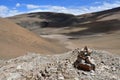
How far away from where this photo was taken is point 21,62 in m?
9.99

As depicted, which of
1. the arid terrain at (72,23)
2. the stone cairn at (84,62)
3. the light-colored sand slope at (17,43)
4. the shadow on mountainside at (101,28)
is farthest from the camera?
the arid terrain at (72,23)

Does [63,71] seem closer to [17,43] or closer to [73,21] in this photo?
[17,43]

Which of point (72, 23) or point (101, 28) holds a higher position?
point (72, 23)

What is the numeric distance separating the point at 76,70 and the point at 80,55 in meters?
0.44

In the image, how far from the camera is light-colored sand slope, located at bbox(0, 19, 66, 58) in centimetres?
1620

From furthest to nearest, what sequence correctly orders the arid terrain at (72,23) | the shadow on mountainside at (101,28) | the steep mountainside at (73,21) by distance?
the steep mountainside at (73,21)
the arid terrain at (72,23)
the shadow on mountainside at (101,28)

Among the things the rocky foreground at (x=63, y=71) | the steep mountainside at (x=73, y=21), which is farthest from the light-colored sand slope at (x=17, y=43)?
the steep mountainside at (x=73, y=21)

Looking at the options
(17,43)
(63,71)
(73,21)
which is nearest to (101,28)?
(73,21)

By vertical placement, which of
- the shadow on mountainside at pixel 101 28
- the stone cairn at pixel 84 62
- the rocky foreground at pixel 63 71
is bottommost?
the shadow on mountainside at pixel 101 28

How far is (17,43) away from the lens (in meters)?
17.9

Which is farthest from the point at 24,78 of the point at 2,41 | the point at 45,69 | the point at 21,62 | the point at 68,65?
the point at 2,41

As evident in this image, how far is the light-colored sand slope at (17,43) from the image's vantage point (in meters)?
16.2

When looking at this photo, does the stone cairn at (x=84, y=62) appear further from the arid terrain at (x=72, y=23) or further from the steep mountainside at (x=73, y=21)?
the steep mountainside at (x=73, y=21)

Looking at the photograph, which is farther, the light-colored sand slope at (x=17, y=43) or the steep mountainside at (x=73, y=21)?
the steep mountainside at (x=73, y=21)
